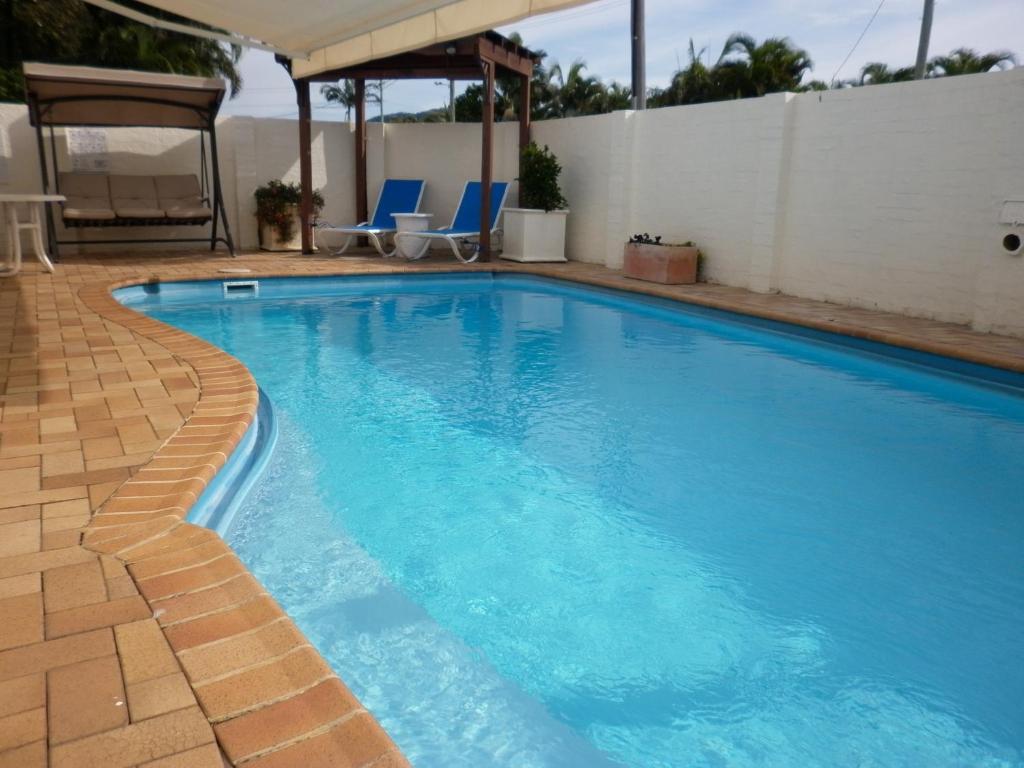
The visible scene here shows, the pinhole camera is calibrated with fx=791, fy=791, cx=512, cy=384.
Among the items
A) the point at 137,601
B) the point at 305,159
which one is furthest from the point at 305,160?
the point at 137,601

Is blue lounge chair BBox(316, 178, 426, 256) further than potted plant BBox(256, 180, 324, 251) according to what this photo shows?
Yes

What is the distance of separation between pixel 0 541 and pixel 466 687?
52.2 inches

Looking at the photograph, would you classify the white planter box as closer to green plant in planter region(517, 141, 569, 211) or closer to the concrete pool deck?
green plant in planter region(517, 141, 569, 211)

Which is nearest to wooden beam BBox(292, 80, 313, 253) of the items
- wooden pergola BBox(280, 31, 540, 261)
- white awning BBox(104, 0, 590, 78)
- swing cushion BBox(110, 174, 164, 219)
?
wooden pergola BBox(280, 31, 540, 261)

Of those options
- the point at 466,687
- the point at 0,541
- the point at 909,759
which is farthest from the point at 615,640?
the point at 0,541

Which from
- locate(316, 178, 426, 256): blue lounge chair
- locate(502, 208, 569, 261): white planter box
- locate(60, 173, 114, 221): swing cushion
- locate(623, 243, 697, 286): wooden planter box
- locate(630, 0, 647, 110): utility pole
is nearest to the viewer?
locate(623, 243, 697, 286): wooden planter box

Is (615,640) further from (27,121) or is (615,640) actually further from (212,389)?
(27,121)

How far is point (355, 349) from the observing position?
5930mm

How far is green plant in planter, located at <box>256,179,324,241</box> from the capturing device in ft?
35.2

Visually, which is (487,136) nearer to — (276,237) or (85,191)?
(276,237)

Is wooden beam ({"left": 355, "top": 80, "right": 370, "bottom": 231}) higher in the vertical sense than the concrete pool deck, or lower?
higher

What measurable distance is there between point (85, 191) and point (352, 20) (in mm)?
5681

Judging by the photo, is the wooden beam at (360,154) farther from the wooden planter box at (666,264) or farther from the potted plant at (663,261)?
the wooden planter box at (666,264)

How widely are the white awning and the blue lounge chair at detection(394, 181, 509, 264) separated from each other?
346 cm
